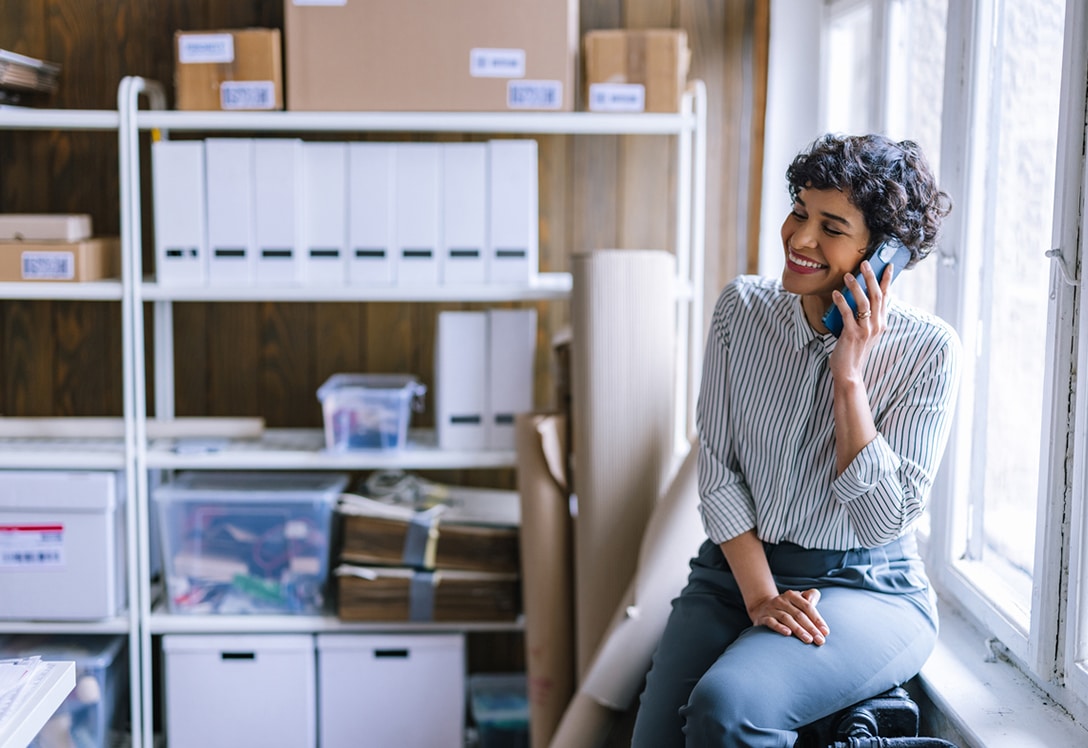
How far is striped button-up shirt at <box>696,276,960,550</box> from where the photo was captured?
176 cm

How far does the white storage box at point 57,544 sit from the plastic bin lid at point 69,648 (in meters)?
0.09

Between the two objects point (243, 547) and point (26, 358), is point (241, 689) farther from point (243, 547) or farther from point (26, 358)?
point (26, 358)

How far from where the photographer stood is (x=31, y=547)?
2.59 m

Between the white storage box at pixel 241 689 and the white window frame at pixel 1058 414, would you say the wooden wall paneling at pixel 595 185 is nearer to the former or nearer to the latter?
the white window frame at pixel 1058 414

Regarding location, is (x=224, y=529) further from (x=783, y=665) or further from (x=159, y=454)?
(x=783, y=665)

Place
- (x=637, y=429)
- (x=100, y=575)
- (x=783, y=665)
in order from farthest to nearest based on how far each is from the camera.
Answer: (x=100, y=575) → (x=637, y=429) → (x=783, y=665)

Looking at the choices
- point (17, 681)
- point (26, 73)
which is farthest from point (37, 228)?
point (17, 681)

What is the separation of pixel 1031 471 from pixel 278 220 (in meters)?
1.62

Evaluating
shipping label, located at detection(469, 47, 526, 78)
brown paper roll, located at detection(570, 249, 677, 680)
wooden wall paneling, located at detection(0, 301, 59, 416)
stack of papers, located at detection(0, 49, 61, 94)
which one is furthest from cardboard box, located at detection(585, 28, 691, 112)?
wooden wall paneling, located at detection(0, 301, 59, 416)

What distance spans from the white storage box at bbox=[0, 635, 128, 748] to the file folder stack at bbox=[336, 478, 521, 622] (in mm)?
557

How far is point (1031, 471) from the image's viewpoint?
1.96 metres

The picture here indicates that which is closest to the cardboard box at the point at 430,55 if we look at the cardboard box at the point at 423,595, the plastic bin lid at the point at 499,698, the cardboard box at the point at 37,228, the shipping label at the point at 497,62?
the shipping label at the point at 497,62

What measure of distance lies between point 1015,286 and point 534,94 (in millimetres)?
1101

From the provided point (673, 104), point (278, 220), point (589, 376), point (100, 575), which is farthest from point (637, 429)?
point (100, 575)
